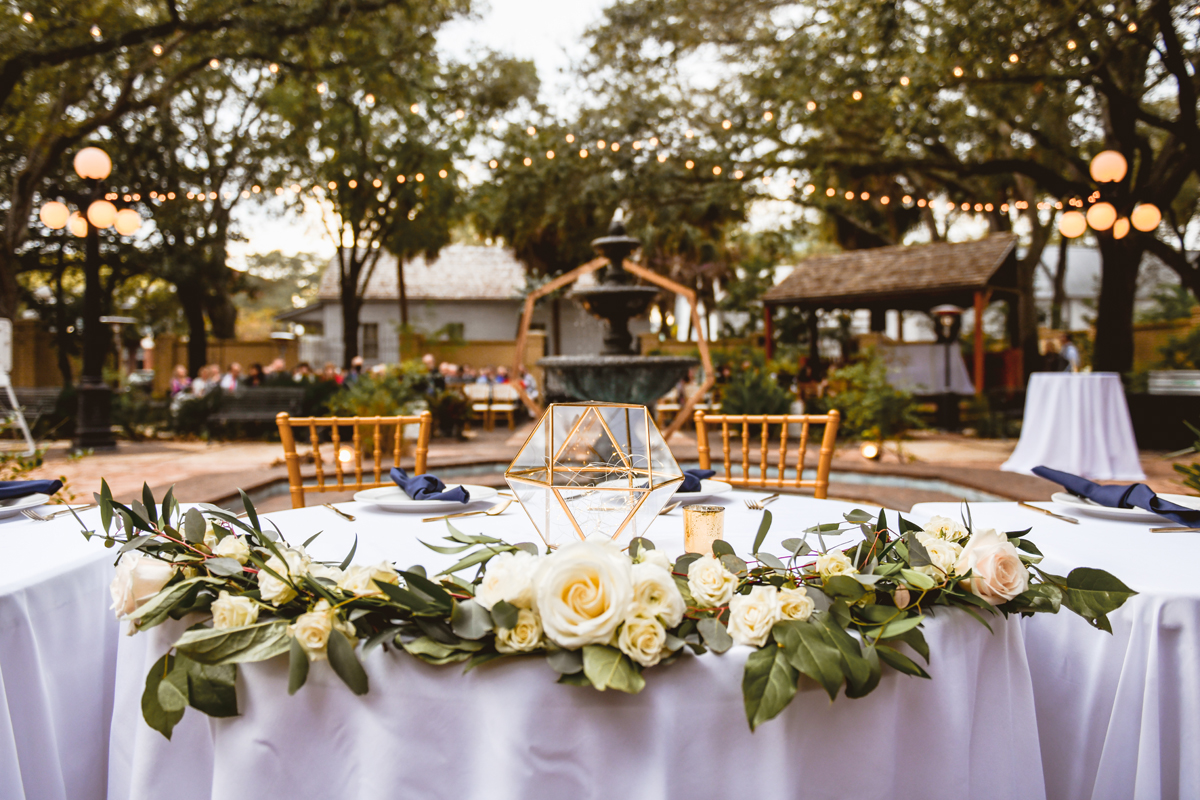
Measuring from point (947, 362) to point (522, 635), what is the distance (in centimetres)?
1441

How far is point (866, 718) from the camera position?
3.27ft

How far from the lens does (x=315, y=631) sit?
0.93m

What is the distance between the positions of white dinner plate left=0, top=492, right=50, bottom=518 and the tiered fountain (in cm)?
400

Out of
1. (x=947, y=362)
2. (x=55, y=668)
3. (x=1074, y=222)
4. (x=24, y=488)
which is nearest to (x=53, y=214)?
(x=24, y=488)

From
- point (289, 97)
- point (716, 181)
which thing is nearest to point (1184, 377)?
point (716, 181)

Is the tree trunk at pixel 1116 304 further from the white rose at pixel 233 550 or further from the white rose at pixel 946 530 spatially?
the white rose at pixel 233 550

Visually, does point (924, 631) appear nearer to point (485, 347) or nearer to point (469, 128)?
point (469, 128)

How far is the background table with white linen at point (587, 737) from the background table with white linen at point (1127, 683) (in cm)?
31

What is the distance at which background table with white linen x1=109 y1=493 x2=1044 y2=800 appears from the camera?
0.94 m

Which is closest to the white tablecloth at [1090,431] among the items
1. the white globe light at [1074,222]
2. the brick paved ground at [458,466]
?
the brick paved ground at [458,466]

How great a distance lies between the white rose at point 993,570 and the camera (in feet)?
3.43

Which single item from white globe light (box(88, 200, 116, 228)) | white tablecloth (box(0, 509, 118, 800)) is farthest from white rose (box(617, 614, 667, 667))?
white globe light (box(88, 200, 116, 228))

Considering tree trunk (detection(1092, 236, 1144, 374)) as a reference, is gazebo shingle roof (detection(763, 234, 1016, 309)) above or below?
above

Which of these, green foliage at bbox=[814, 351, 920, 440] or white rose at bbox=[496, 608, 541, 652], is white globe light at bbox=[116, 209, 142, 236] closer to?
green foliage at bbox=[814, 351, 920, 440]
